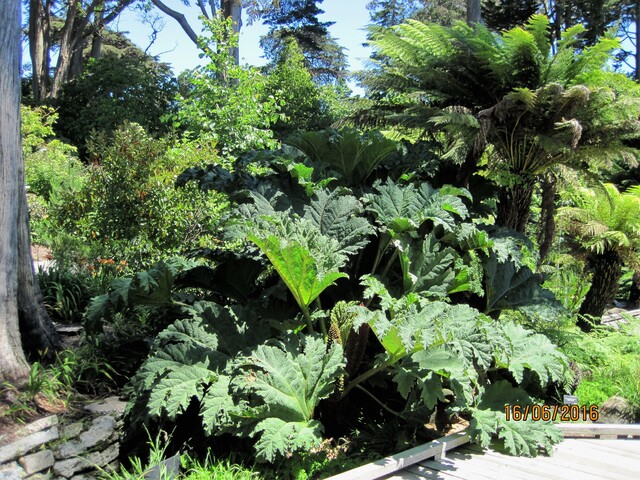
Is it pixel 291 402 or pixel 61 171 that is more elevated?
pixel 61 171

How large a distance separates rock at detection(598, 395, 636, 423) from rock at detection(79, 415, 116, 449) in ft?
12.8

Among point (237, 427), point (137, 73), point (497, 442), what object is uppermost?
point (137, 73)

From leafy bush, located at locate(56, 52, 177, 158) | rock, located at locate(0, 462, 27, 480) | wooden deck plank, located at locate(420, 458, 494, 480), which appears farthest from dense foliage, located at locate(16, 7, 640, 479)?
leafy bush, located at locate(56, 52, 177, 158)

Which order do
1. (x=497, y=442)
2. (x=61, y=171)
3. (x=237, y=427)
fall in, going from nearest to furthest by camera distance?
1. (x=237, y=427)
2. (x=497, y=442)
3. (x=61, y=171)

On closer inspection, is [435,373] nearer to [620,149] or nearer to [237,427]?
[237,427]

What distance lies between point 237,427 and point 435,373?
1310 mm

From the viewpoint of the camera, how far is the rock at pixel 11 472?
3016mm

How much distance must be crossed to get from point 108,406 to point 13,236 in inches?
52.3

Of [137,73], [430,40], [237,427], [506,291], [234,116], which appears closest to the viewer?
[237,427]

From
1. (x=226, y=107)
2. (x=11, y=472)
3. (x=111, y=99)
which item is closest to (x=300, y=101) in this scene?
(x=111, y=99)

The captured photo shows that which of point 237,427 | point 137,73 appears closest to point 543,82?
point 237,427

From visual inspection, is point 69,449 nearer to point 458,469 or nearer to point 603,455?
point 458,469

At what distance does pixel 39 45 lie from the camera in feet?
59.2

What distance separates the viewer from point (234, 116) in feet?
30.5
